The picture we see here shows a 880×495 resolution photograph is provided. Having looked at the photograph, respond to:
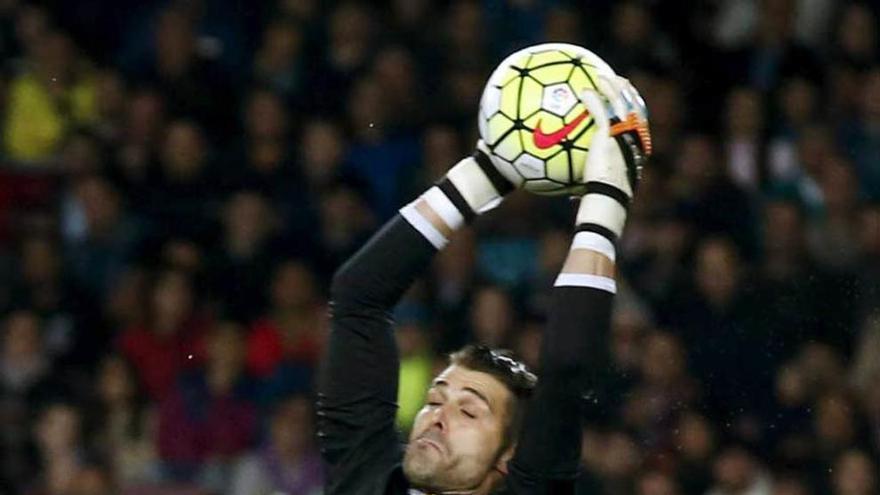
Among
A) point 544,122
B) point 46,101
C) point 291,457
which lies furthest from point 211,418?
point 544,122

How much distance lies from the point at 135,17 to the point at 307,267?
2176 millimetres

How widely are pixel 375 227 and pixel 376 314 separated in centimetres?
411

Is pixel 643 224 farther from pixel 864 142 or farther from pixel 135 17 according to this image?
pixel 135 17

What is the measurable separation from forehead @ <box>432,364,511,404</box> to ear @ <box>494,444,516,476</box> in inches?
4.0

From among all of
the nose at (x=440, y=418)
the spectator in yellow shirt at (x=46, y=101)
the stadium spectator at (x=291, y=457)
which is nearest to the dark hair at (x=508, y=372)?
the nose at (x=440, y=418)

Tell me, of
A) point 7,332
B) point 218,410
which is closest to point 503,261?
point 218,410

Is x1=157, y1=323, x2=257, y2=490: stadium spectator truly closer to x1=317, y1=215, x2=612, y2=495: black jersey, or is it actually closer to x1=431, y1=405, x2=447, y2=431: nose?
x1=317, y1=215, x2=612, y2=495: black jersey

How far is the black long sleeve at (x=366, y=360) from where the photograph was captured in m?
4.27

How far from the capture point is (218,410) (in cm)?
793

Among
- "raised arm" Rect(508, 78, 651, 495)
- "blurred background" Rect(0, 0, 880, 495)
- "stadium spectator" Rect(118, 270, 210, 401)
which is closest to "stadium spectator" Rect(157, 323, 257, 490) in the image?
"blurred background" Rect(0, 0, 880, 495)

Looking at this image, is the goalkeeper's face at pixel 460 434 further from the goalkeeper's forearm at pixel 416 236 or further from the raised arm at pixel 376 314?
the goalkeeper's forearm at pixel 416 236

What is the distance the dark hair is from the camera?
4.36 m

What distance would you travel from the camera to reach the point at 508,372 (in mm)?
4398

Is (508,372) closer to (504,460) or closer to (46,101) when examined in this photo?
(504,460)
